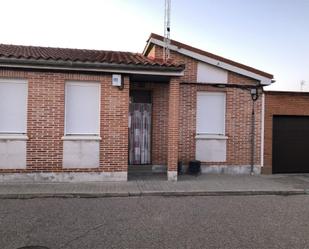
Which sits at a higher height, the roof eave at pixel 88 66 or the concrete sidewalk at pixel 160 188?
the roof eave at pixel 88 66

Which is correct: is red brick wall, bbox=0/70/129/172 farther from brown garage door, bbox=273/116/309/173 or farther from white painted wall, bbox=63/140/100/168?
brown garage door, bbox=273/116/309/173

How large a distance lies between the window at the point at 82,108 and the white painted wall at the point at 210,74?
4.08m

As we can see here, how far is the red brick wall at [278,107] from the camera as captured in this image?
1358 cm

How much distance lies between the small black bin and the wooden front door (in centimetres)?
151

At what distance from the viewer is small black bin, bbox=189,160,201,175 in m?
12.7

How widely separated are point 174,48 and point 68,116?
15.4ft

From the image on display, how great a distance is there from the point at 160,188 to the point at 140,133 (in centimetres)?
340

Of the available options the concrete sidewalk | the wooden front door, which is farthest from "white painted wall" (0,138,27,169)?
the wooden front door

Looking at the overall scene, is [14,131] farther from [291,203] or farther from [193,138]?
[291,203]

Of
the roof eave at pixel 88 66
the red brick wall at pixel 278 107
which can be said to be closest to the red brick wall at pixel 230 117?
the red brick wall at pixel 278 107

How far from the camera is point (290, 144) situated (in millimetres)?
14000

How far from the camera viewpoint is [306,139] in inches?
556

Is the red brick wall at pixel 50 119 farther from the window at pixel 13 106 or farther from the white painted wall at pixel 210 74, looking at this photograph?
the white painted wall at pixel 210 74

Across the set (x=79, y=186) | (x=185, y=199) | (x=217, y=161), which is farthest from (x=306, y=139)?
(x=79, y=186)
